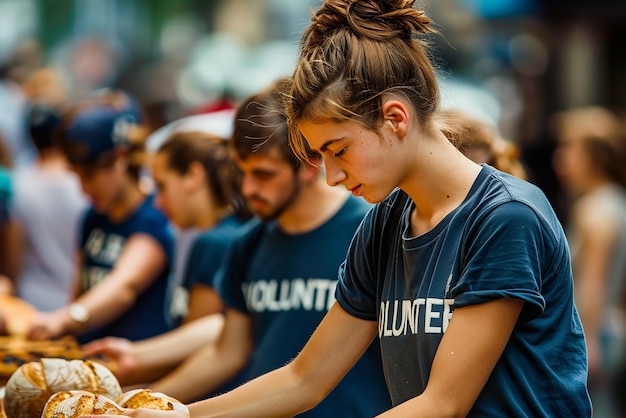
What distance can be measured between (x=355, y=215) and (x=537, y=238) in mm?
1297

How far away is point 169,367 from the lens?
12.3 feet

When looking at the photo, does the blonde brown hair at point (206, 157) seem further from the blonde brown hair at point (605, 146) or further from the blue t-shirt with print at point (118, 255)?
the blonde brown hair at point (605, 146)

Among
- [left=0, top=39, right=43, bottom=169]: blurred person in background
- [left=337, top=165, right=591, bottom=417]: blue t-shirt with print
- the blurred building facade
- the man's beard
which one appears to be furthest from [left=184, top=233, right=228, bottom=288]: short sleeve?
the blurred building facade

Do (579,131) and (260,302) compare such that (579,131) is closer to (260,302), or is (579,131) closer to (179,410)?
(260,302)

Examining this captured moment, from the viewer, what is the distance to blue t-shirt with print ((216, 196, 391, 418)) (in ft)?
10.4

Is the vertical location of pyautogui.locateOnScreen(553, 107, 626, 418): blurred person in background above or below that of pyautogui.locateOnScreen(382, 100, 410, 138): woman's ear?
below

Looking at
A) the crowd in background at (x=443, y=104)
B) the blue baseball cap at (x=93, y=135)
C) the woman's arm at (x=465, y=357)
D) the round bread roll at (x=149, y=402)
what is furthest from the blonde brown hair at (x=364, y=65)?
the blue baseball cap at (x=93, y=135)

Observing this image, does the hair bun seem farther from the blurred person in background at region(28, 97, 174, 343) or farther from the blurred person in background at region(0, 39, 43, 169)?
the blurred person in background at region(0, 39, 43, 169)

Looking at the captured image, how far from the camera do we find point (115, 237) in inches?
178

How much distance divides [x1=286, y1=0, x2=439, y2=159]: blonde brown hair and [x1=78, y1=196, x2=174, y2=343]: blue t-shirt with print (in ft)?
7.39

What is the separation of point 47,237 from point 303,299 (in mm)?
2529

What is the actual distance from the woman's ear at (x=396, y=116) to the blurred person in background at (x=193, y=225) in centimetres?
157

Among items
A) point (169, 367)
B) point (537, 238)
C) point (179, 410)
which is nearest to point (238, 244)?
point (169, 367)

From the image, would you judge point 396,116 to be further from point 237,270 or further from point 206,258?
point 206,258
